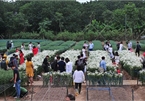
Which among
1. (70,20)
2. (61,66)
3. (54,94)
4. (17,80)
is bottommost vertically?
(54,94)

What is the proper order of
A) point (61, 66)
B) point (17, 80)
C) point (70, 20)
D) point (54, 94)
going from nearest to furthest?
point (17, 80)
point (54, 94)
point (61, 66)
point (70, 20)

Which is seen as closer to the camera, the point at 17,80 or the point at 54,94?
the point at 17,80

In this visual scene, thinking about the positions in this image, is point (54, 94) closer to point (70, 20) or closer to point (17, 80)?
point (17, 80)

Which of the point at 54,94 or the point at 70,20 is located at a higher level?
the point at 70,20

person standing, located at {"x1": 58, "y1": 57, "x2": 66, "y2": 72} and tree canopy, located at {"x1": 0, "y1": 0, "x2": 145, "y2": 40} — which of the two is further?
tree canopy, located at {"x1": 0, "y1": 0, "x2": 145, "y2": 40}

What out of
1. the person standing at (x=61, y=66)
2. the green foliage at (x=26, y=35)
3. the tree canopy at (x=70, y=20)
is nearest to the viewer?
the person standing at (x=61, y=66)

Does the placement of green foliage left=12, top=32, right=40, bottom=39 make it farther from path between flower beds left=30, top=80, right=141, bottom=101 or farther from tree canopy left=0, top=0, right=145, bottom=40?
path between flower beds left=30, top=80, right=141, bottom=101

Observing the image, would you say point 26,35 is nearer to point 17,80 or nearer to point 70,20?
point 70,20

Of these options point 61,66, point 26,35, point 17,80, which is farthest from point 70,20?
point 17,80

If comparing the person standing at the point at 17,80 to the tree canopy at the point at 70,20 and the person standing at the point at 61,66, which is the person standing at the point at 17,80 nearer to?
the person standing at the point at 61,66

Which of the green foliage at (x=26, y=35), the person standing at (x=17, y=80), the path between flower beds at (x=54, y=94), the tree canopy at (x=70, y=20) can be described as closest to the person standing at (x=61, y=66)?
the path between flower beds at (x=54, y=94)

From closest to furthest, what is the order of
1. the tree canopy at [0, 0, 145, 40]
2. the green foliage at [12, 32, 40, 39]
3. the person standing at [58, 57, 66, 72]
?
the person standing at [58, 57, 66, 72] → the green foliage at [12, 32, 40, 39] → the tree canopy at [0, 0, 145, 40]

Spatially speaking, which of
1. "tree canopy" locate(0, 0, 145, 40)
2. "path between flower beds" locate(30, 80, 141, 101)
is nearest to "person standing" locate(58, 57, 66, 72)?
"path between flower beds" locate(30, 80, 141, 101)

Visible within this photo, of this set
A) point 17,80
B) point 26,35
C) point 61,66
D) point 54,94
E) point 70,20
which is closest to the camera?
point 17,80
